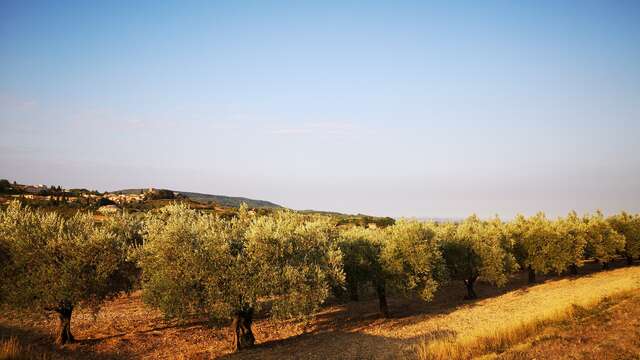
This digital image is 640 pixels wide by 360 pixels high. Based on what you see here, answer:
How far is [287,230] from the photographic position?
28.6 m

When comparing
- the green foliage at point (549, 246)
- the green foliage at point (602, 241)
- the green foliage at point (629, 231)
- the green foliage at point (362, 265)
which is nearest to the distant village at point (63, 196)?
the green foliage at point (362, 265)

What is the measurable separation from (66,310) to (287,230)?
16.4 metres

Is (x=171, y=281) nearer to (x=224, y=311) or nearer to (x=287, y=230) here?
(x=224, y=311)

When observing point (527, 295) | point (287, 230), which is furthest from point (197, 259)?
point (527, 295)

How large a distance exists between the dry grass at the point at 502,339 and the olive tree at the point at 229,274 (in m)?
9.06

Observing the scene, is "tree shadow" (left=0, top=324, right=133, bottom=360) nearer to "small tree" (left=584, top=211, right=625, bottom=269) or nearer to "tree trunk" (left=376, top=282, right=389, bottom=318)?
"tree trunk" (left=376, top=282, right=389, bottom=318)

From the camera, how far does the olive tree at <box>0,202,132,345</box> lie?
2464cm

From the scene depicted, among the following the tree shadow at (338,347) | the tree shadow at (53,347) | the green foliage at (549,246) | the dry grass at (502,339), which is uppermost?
the green foliage at (549,246)

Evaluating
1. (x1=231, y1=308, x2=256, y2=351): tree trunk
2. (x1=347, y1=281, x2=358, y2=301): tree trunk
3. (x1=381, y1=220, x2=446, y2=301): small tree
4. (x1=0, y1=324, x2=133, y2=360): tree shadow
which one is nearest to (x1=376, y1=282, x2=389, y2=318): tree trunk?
(x1=381, y1=220, x2=446, y2=301): small tree

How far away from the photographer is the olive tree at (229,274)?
2356cm

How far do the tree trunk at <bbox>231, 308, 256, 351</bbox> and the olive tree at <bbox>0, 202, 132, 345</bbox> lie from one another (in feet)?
31.8

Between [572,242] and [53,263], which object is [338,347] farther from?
[572,242]

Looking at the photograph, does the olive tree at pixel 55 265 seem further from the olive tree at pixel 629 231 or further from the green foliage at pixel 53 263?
the olive tree at pixel 629 231

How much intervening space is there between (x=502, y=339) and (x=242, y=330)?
16.8m
